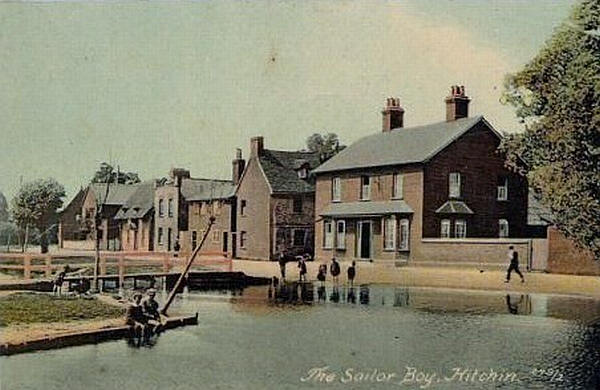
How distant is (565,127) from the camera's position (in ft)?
13.0

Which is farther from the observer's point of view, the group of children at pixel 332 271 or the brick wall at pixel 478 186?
the group of children at pixel 332 271

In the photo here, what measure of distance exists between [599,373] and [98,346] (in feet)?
6.00

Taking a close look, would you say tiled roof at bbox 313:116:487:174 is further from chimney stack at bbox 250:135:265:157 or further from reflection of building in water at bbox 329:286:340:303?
reflection of building in water at bbox 329:286:340:303

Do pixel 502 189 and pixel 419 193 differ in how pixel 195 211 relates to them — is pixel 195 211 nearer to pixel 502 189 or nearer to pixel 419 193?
pixel 419 193

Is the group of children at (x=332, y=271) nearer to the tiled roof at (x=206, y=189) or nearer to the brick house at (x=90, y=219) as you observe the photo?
the tiled roof at (x=206, y=189)

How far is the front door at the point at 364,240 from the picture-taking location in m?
4.33

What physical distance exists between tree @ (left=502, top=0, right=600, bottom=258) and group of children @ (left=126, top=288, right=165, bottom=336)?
59.6 inches

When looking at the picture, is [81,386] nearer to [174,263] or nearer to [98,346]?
[98,346]

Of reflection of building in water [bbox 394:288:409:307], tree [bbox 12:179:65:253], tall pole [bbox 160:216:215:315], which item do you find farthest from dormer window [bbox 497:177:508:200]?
tree [bbox 12:179:65:253]

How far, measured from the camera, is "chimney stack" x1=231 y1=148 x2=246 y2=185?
13.0 feet

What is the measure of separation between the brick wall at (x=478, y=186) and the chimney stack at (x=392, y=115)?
0.24 meters

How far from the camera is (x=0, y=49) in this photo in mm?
3912

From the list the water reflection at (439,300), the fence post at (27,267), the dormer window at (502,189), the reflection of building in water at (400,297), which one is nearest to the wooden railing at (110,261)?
the fence post at (27,267)

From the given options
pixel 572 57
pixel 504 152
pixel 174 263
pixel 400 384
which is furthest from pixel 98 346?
pixel 572 57
